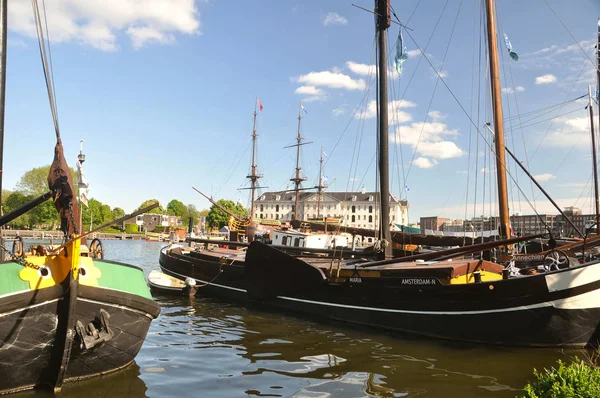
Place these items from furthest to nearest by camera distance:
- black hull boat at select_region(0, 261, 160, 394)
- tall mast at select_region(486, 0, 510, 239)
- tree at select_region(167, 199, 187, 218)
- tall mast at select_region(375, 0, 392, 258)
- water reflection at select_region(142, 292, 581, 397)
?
tree at select_region(167, 199, 187, 218) → tall mast at select_region(486, 0, 510, 239) → tall mast at select_region(375, 0, 392, 258) → water reflection at select_region(142, 292, 581, 397) → black hull boat at select_region(0, 261, 160, 394)

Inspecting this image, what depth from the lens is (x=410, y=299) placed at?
1238 centimetres

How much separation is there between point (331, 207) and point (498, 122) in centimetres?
10237

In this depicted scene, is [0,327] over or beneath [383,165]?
beneath

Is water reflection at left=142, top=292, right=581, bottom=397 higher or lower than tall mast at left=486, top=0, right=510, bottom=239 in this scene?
lower

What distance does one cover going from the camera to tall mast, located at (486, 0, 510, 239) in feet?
55.3

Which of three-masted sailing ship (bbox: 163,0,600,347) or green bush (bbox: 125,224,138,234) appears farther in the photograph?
green bush (bbox: 125,224,138,234)

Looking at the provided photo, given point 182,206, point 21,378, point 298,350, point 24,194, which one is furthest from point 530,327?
point 182,206

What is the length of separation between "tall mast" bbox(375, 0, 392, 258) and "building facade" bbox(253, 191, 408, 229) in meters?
92.4

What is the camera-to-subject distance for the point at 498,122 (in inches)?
690

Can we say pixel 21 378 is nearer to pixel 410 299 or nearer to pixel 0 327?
pixel 0 327

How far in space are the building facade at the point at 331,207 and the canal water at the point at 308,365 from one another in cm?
9704

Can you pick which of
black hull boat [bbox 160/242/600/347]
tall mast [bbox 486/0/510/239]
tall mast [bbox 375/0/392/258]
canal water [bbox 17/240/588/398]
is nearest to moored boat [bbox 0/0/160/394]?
canal water [bbox 17/240/588/398]

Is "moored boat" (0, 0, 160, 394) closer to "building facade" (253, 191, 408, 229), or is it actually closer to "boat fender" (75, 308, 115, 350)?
"boat fender" (75, 308, 115, 350)

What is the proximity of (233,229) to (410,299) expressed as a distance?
3079cm
